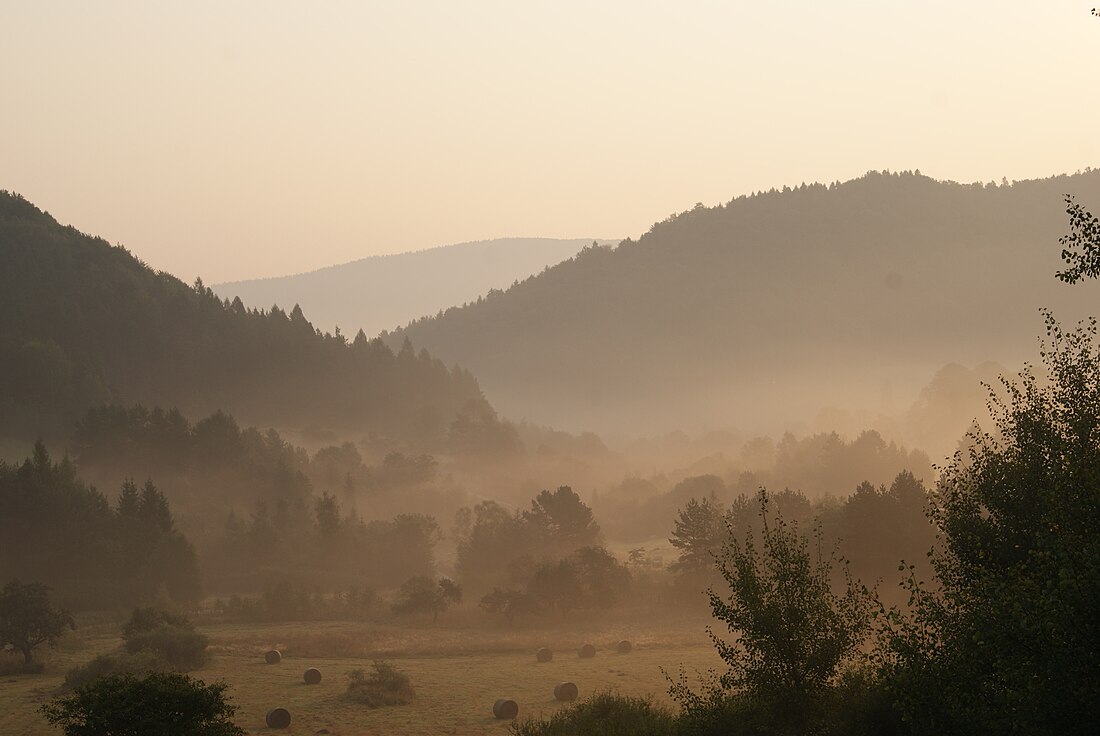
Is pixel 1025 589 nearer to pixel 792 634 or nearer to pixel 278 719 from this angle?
pixel 792 634

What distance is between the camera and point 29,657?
8000 cm

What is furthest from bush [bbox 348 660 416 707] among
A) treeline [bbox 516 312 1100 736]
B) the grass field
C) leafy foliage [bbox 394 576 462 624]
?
leafy foliage [bbox 394 576 462 624]

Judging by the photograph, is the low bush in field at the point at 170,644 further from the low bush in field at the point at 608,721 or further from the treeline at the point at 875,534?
the treeline at the point at 875,534

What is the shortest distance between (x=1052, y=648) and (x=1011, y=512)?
15088 mm

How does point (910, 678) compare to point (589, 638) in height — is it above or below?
above

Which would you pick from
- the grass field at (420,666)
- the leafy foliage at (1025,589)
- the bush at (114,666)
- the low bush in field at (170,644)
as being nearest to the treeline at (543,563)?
the grass field at (420,666)

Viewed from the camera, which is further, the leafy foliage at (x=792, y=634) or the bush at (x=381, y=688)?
the bush at (x=381, y=688)

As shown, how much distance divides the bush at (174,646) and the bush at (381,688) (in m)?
15.9

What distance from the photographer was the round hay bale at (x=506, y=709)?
60094mm

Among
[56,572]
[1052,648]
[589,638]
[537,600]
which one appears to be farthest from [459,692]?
[56,572]

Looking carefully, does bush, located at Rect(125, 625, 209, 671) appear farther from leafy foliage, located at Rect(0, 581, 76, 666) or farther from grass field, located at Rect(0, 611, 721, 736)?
leafy foliage, located at Rect(0, 581, 76, 666)

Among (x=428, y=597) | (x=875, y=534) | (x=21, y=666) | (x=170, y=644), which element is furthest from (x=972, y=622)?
(x=428, y=597)

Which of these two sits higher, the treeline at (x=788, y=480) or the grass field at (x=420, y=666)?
the treeline at (x=788, y=480)

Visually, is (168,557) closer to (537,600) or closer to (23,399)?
(537,600)
